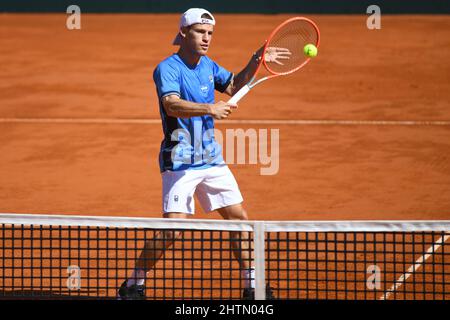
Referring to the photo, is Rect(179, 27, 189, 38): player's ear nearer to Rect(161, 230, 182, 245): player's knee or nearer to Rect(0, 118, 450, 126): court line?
Rect(161, 230, 182, 245): player's knee

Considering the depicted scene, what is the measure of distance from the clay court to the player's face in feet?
10.7

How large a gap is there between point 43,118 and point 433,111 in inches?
211

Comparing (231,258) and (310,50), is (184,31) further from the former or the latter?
(231,258)

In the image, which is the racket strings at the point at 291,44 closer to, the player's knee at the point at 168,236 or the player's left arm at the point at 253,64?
the player's left arm at the point at 253,64

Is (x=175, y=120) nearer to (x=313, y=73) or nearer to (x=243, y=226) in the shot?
(x=243, y=226)

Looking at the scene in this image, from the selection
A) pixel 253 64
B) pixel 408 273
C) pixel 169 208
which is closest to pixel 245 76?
pixel 253 64

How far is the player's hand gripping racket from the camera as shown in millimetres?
7309

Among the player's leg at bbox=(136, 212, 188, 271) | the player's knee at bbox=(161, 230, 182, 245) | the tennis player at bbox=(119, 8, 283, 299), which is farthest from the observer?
the tennis player at bbox=(119, 8, 283, 299)

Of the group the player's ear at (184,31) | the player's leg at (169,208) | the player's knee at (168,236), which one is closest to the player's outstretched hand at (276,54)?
the player's ear at (184,31)

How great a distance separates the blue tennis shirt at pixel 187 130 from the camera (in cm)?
675

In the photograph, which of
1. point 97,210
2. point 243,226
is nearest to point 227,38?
point 97,210

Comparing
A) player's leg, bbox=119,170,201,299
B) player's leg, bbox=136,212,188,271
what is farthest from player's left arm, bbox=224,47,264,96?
player's leg, bbox=136,212,188,271

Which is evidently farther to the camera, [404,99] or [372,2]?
[372,2]

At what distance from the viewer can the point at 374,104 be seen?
574 inches
